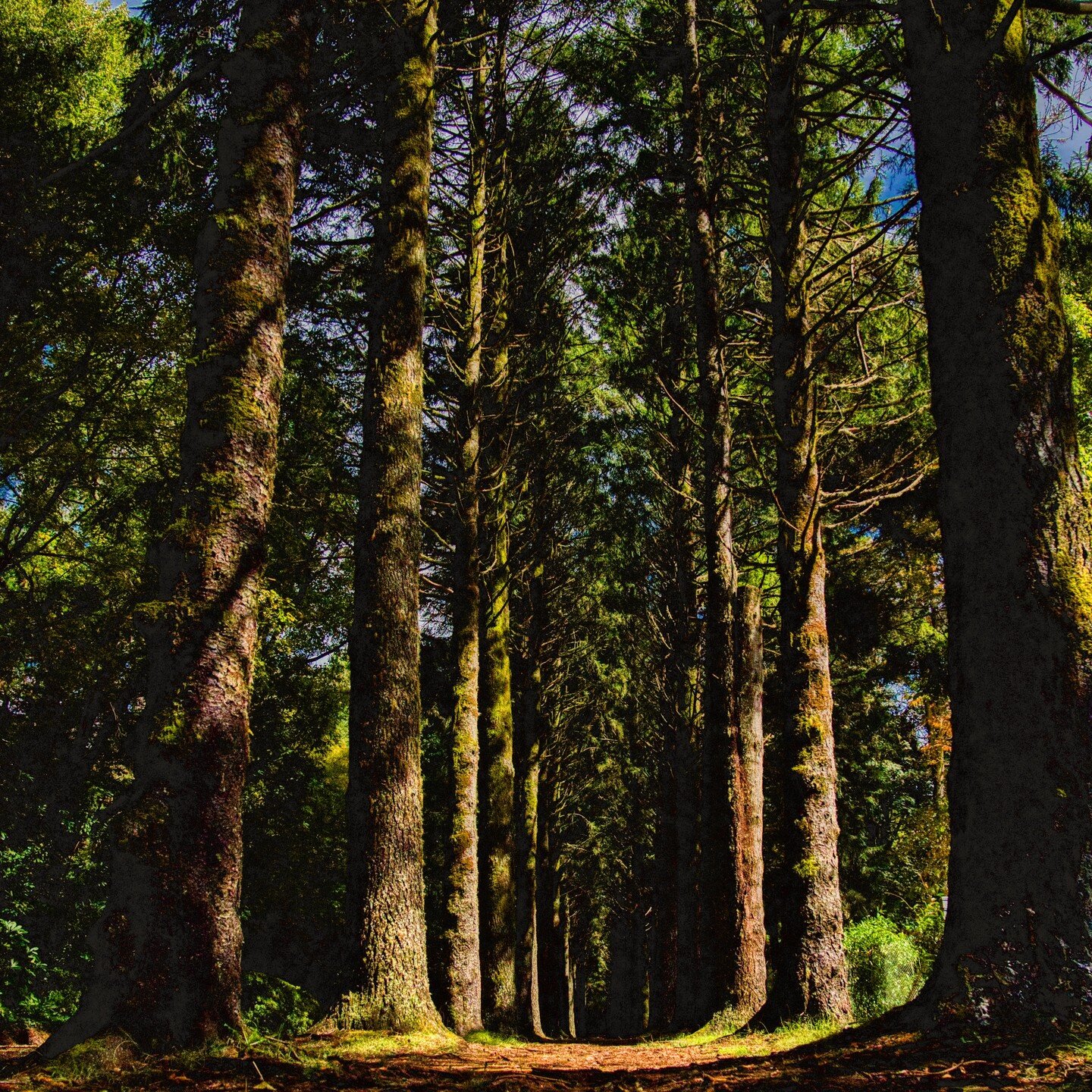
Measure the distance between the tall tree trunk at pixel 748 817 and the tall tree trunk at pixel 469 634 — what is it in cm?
261

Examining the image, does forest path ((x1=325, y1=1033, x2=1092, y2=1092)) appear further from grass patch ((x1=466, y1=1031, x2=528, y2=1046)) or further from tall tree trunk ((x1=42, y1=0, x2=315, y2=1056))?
grass patch ((x1=466, y1=1031, x2=528, y2=1046))

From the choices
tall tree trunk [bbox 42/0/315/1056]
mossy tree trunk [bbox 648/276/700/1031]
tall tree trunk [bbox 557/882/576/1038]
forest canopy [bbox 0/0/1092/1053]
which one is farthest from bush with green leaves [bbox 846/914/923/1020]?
tall tree trunk [bbox 557/882/576/1038]

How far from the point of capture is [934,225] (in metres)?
3.99

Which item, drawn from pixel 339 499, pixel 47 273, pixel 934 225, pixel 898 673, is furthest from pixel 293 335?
pixel 898 673

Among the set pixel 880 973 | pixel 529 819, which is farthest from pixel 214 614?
pixel 529 819

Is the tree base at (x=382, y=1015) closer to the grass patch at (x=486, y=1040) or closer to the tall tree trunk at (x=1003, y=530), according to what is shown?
the grass patch at (x=486, y=1040)

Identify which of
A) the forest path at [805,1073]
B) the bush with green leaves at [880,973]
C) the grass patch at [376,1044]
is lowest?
the bush with green leaves at [880,973]

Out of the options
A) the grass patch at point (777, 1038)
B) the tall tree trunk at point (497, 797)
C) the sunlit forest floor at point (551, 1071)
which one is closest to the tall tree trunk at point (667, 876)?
the tall tree trunk at point (497, 797)

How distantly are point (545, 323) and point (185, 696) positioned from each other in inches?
398

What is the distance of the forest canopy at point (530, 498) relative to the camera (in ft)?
12.4

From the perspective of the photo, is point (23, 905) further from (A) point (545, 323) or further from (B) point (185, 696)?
(B) point (185, 696)

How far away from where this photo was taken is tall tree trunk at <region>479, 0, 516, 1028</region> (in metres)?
10.8

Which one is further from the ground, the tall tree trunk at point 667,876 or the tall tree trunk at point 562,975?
the tall tree trunk at point 667,876

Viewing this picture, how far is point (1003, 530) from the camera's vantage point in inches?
140
